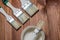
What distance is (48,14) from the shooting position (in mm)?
1313

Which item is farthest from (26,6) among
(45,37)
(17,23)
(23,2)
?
(45,37)

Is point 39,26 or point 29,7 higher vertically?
point 29,7

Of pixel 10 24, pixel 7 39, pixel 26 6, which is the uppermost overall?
pixel 26 6

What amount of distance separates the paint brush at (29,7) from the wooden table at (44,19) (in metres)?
0.03

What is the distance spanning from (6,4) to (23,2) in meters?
0.13

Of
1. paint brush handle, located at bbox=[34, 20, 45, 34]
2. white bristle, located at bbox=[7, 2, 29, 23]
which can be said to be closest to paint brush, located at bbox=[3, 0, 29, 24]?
white bristle, located at bbox=[7, 2, 29, 23]

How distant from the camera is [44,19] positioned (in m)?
1.31

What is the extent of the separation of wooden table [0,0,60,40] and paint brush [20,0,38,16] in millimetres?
27

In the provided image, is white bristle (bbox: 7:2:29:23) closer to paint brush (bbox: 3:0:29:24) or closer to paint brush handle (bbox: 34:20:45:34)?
paint brush (bbox: 3:0:29:24)

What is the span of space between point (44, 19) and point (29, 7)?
144 mm

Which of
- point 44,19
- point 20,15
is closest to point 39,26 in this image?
point 44,19

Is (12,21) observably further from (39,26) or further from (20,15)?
(39,26)

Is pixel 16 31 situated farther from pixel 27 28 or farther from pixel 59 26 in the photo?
pixel 59 26

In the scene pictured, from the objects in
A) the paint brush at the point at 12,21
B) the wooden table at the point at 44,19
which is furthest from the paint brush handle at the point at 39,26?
the paint brush at the point at 12,21
